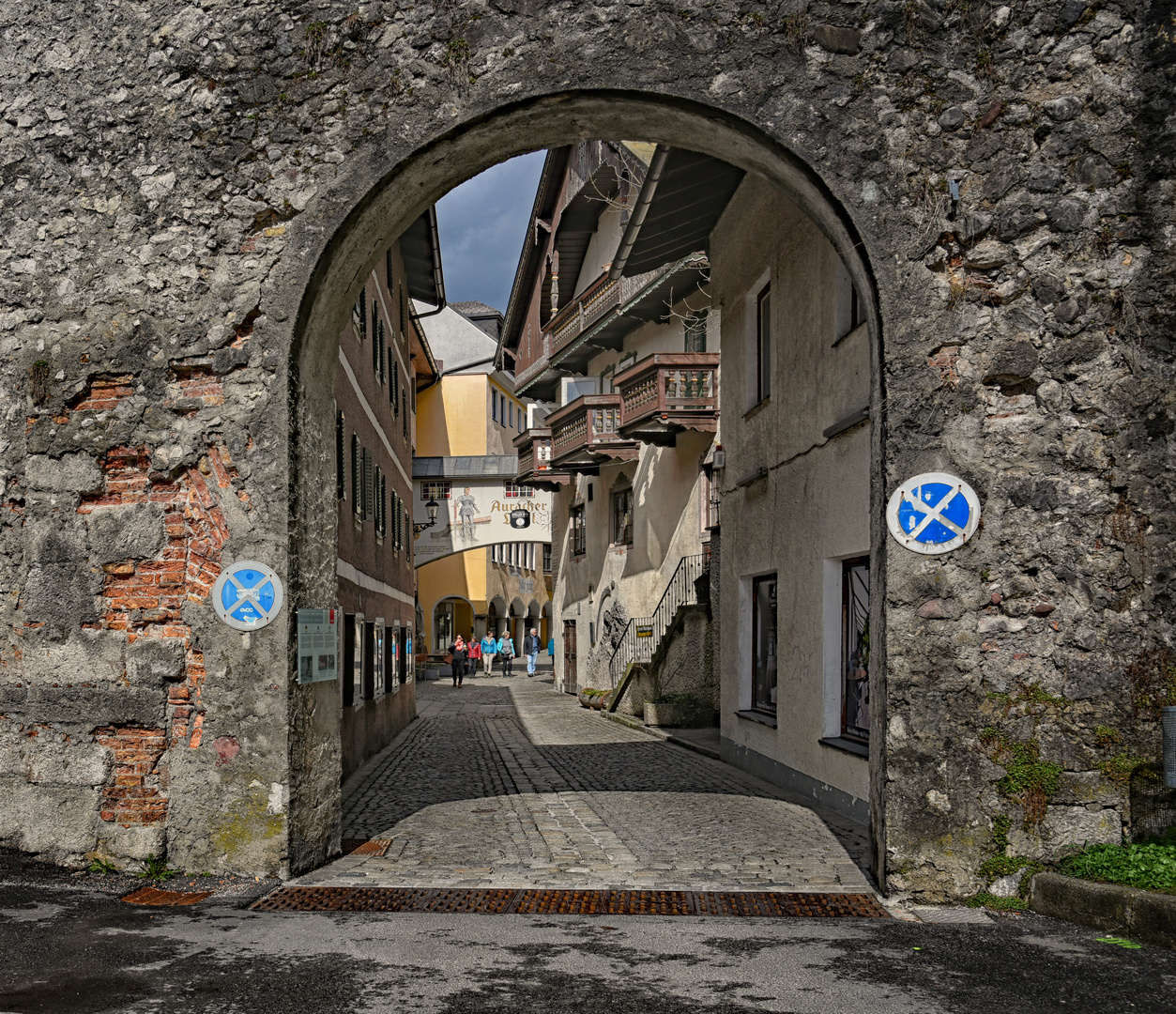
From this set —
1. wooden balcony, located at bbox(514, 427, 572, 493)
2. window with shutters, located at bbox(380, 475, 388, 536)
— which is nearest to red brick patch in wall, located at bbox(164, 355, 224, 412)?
window with shutters, located at bbox(380, 475, 388, 536)

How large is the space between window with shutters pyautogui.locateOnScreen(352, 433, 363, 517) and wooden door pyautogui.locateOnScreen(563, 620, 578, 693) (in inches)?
651

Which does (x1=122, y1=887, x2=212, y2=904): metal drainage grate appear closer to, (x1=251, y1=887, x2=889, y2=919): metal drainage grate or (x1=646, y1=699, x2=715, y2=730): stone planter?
(x1=251, y1=887, x2=889, y2=919): metal drainage grate

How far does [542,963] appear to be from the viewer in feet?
16.8

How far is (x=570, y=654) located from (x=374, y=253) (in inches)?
971

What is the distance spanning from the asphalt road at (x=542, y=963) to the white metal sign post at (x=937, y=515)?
204 centimetres

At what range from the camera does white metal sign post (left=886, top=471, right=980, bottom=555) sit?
652 cm

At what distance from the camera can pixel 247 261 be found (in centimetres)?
712

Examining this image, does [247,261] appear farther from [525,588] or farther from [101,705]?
[525,588]

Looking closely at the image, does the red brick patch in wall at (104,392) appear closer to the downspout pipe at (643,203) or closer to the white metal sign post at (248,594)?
the white metal sign post at (248,594)

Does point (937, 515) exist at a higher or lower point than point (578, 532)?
lower

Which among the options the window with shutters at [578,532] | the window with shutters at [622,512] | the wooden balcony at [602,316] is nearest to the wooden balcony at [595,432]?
the window with shutters at [622,512]

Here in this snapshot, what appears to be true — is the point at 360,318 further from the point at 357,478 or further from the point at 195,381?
the point at 195,381

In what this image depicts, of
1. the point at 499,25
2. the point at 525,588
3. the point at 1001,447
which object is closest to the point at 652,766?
the point at 1001,447

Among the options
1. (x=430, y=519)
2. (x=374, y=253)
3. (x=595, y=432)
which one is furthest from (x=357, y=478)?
(x=430, y=519)
